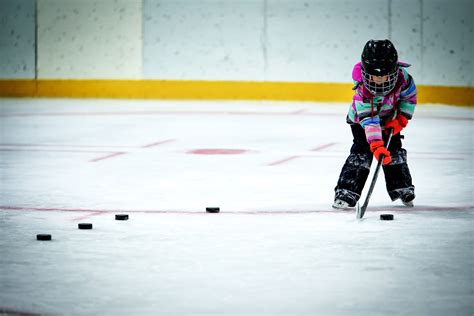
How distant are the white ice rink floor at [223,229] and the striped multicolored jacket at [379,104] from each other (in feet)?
1.87

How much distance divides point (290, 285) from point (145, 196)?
3.35 metres

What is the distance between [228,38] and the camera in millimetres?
19234

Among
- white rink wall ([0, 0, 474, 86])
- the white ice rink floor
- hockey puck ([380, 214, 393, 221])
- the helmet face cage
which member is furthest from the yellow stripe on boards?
hockey puck ([380, 214, 393, 221])

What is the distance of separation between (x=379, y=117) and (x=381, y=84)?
28 centimetres

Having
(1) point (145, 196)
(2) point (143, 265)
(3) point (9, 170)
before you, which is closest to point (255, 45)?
(3) point (9, 170)

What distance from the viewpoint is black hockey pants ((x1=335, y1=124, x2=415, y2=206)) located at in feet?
24.9

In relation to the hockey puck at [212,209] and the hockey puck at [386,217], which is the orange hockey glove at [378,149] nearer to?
the hockey puck at [386,217]

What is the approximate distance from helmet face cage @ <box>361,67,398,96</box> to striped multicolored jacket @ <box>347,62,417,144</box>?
0.06m

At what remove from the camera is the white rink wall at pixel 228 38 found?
18141 mm

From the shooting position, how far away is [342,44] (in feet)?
61.4

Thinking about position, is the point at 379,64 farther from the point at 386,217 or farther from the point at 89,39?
the point at 89,39

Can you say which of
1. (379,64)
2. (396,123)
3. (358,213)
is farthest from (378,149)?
(379,64)

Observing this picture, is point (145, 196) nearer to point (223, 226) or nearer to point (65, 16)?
point (223, 226)

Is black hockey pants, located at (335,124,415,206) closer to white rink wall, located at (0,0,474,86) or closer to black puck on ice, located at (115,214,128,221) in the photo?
black puck on ice, located at (115,214,128,221)
